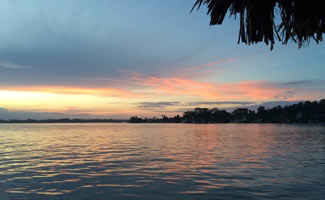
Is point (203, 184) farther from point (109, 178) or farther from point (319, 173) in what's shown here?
point (319, 173)

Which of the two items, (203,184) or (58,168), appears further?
(58,168)

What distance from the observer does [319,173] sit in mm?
19875

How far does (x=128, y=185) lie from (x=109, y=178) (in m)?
2.60

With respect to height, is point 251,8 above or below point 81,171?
above

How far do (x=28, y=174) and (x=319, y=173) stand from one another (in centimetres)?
2188

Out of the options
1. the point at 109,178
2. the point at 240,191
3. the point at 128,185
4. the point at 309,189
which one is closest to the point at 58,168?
the point at 109,178

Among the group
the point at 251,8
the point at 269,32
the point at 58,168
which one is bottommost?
the point at 58,168

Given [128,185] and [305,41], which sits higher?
[305,41]

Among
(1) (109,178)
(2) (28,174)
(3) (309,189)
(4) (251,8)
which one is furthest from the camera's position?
(2) (28,174)

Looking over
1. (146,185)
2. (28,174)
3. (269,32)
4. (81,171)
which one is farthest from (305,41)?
(28,174)

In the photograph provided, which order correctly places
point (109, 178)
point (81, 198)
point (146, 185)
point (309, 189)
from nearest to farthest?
1. point (81, 198)
2. point (309, 189)
3. point (146, 185)
4. point (109, 178)

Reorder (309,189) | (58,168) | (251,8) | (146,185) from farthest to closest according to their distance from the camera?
1. (58,168)
2. (146,185)
3. (309,189)
4. (251,8)

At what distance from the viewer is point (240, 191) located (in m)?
14.8

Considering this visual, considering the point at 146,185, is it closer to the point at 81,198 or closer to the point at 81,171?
the point at 81,198
